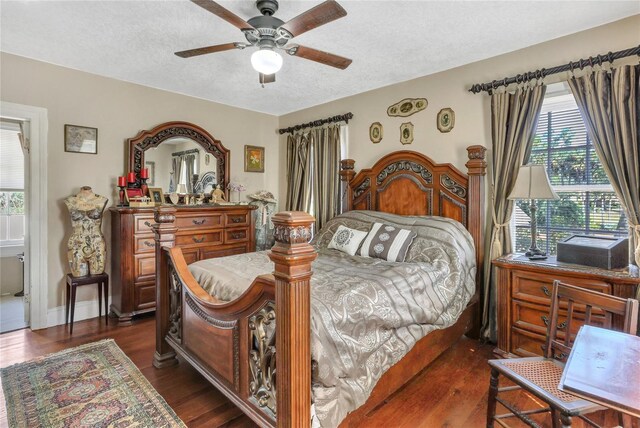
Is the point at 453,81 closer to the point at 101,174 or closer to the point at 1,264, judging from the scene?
the point at 101,174

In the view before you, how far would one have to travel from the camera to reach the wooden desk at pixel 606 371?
0.83 meters

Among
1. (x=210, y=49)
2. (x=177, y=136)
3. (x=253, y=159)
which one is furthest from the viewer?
(x=253, y=159)

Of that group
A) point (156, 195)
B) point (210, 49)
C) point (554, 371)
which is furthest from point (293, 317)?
point (156, 195)

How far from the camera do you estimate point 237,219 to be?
Answer: 3.99 meters

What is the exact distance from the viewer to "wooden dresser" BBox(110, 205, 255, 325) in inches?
126

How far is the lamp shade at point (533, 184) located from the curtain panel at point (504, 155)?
0.24 meters

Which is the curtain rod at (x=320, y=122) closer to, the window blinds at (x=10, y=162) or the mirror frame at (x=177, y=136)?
the mirror frame at (x=177, y=136)

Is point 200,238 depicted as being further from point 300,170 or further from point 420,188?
point 420,188

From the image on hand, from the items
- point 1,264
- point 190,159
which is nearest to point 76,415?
point 190,159

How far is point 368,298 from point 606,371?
999 mm

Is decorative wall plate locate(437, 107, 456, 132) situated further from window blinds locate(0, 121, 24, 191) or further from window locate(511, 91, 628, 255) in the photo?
window blinds locate(0, 121, 24, 191)

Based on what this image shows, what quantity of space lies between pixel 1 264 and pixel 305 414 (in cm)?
508

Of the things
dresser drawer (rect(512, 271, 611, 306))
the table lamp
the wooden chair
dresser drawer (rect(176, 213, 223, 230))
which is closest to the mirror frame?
dresser drawer (rect(176, 213, 223, 230))

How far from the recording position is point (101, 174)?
3.43 metres
